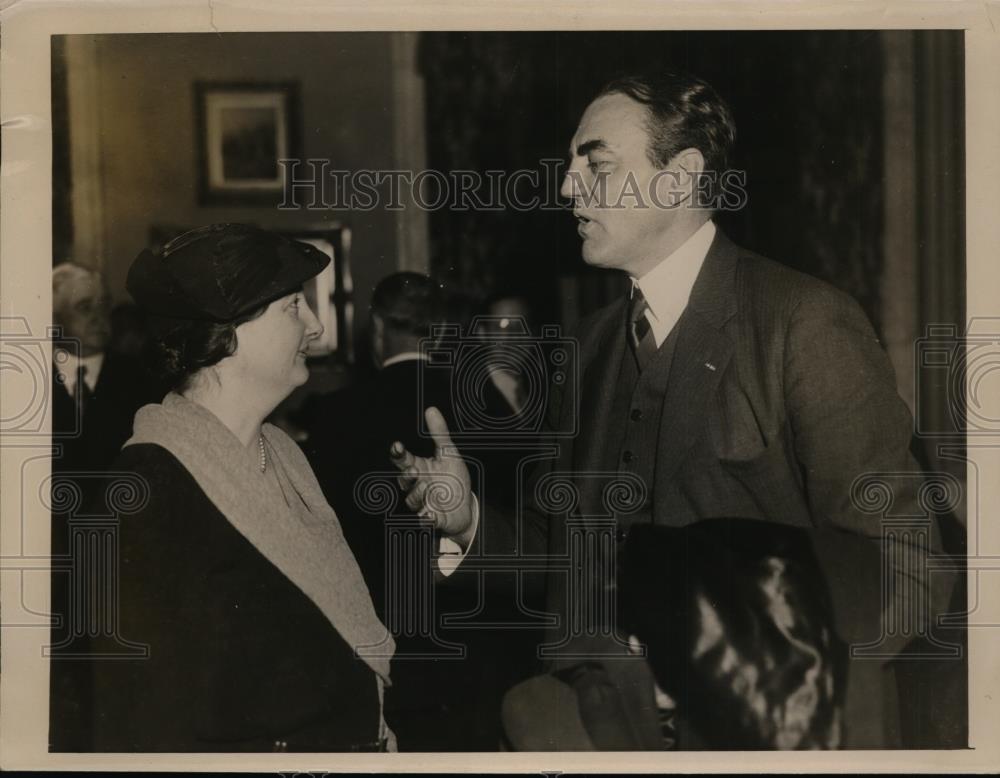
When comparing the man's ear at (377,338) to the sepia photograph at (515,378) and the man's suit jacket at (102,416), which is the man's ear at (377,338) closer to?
the sepia photograph at (515,378)

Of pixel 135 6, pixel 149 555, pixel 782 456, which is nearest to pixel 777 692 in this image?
pixel 782 456

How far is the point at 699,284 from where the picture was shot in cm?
300

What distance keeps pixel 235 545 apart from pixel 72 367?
77 cm

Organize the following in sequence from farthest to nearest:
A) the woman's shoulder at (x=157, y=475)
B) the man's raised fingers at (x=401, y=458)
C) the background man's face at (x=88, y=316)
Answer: the background man's face at (x=88, y=316), the man's raised fingers at (x=401, y=458), the woman's shoulder at (x=157, y=475)

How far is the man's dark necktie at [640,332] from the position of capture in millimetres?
3010

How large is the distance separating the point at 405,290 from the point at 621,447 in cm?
76

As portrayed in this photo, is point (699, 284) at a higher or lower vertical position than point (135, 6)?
lower

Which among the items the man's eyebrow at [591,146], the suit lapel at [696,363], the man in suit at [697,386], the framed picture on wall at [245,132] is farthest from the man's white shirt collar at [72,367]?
the suit lapel at [696,363]

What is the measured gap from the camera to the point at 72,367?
314 cm

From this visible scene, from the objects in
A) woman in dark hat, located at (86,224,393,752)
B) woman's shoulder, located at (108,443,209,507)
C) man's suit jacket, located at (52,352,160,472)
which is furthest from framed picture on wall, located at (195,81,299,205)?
woman's shoulder, located at (108,443,209,507)

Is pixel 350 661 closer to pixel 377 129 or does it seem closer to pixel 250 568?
pixel 250 568

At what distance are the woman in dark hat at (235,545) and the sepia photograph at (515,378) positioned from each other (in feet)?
0.05

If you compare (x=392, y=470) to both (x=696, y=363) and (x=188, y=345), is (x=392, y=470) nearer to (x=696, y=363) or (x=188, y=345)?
(x=188, y=345)

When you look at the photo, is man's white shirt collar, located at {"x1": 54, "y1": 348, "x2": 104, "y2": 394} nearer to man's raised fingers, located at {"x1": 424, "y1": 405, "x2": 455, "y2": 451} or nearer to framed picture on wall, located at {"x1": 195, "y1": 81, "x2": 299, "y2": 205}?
framed picture on wall, located at {"x1": 195, "y1": 81, "x2": 299, "y2": 205}
